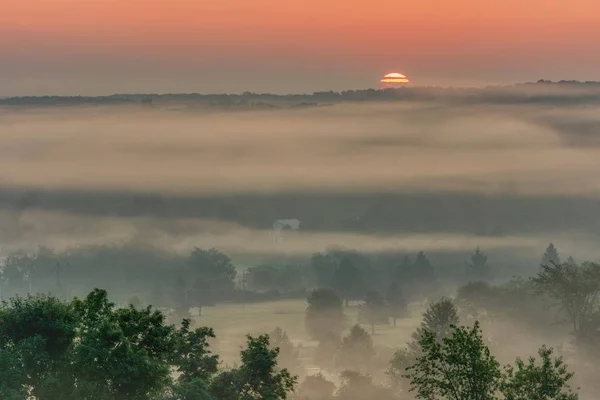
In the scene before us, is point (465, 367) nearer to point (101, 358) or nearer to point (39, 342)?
point (101, 358)

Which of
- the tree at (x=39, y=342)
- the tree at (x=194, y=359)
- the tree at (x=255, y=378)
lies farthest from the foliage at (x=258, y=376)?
the tree at (x=39, y=342)

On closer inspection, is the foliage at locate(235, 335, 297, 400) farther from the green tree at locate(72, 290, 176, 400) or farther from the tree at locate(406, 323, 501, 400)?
the tree at locate(406, 323, 501, 400)

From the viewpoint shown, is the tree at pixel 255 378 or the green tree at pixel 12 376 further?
the tree at pixel 255 378

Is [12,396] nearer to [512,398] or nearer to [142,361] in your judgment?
[142,361]

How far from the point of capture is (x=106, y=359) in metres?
105

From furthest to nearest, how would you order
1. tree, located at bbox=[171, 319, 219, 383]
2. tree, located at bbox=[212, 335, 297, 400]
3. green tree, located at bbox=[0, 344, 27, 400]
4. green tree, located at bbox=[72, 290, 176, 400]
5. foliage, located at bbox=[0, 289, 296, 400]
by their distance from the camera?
tree, located at bbox=[171, 319, 219, 383] → tree, located at bbox=[212, 335, 297, 400] → green tree, located at bbox=[0, 344, 27, 400] → foliage, located at bbox=[0, 289, 296, 400] → green tree, located at bbox=[72, 290, 176, 400]

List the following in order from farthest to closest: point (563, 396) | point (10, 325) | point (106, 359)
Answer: point (10, 325) < point (106, 359) < point (563, 396)

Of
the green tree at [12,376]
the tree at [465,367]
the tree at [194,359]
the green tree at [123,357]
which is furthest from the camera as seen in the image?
the tree at [194,359]

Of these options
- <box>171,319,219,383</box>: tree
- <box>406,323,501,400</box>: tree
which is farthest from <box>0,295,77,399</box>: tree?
<box>406,323,501,400</box>: tree

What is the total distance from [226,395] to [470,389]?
2686cm

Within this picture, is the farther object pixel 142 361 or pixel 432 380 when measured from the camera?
pixel 142 361

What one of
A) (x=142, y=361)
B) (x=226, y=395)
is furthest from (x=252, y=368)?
(x=142, y=361)

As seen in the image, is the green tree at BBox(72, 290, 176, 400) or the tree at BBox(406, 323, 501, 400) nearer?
the tree at BBox(406, 323, 501, 400)

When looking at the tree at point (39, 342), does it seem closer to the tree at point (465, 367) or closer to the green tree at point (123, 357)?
the green tree at point (123, 357)
